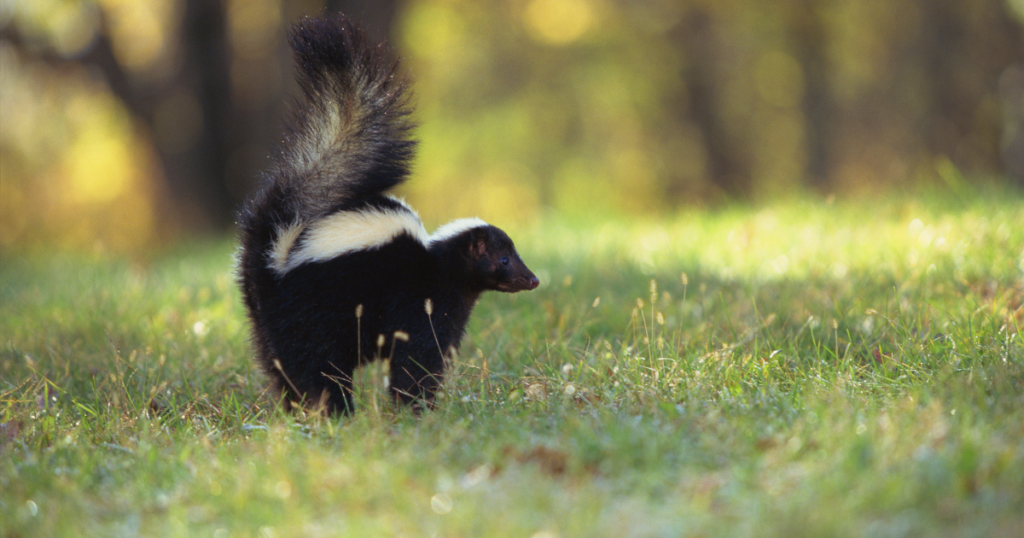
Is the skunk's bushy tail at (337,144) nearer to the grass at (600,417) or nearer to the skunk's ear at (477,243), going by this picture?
the skunk's ear at (477,243)

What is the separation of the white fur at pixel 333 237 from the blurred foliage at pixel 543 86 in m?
6.54

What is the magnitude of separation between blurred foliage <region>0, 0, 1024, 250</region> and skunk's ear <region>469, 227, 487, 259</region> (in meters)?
5.94

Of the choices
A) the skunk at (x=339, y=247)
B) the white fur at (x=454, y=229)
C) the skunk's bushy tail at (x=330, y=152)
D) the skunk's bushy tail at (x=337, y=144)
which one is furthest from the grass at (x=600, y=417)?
the skunk's bushy tail at (x=337, y=144)

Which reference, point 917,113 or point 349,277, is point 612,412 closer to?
point 349,277

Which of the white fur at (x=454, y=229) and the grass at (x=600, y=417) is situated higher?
the white fur at (x=454, y=229)

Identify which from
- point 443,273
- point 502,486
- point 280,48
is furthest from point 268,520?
point 280,48

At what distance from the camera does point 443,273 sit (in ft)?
14.8

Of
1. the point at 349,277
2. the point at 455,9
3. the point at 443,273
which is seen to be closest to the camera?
the point at 349,277

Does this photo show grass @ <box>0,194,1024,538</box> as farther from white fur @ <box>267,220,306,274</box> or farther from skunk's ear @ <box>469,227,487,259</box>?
white fur @ <box>267,220,306,274</box>

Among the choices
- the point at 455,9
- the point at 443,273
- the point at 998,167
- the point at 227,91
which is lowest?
the point at 998,167

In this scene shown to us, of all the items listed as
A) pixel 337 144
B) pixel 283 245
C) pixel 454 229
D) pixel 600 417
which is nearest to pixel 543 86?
pixel 454 229

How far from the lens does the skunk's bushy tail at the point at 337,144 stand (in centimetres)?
427

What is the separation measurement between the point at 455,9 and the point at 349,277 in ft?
45.5

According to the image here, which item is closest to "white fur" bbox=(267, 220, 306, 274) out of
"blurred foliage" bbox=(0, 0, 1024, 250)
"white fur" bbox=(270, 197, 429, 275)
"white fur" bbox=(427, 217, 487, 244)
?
"white fur" bbox=(270, 197, 429, 275)
